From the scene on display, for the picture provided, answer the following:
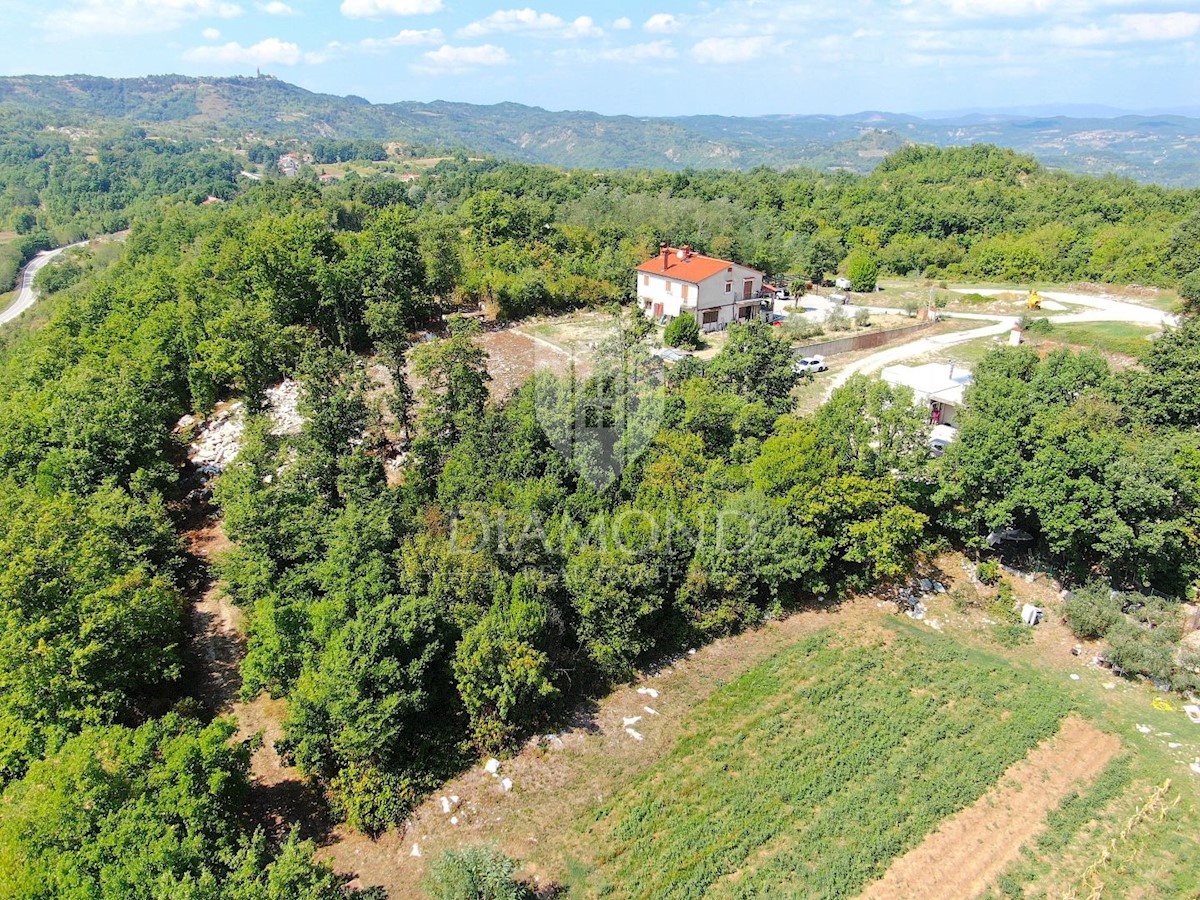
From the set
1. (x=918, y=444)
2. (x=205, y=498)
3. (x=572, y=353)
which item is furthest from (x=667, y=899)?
(x=572, y=353)

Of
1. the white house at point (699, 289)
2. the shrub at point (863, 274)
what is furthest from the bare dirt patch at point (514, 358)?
the shrub at point (863, 274)

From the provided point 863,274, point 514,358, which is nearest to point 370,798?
point 514,358

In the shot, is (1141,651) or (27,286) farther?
(27,286)

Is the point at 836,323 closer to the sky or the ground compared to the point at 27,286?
closer to the sky

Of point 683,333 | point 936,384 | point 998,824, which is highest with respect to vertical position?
point 683,333

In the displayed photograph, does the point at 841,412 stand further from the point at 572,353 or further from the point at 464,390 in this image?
the point at 572,353

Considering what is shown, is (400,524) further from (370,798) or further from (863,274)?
(863,274)
